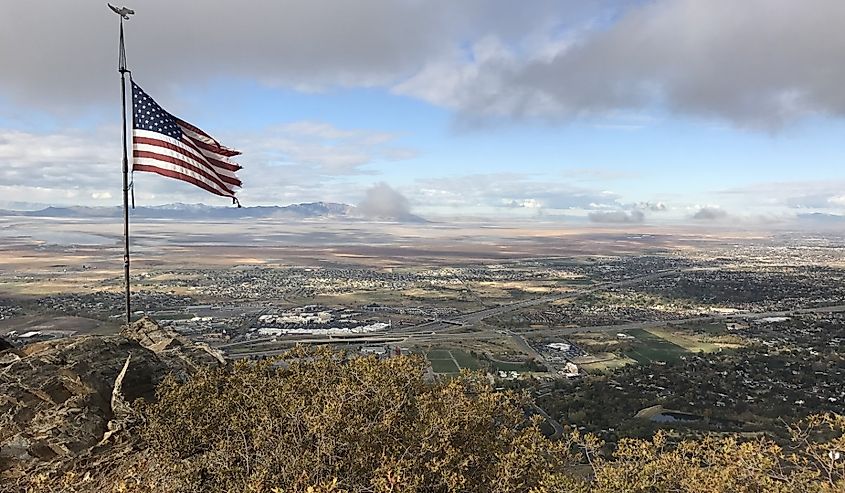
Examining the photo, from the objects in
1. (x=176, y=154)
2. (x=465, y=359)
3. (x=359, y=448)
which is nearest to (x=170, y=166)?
(x=176, y=154)

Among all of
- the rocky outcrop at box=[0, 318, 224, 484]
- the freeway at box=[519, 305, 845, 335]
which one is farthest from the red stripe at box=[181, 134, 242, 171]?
the freeway at box=[519, 305, 845, 335]

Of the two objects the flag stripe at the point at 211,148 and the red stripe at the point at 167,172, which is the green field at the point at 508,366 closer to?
the flag stripe at the point at 211,148

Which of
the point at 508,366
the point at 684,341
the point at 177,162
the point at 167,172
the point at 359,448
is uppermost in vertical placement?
the point at 177,162

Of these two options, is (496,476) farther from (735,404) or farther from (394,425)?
(735,404)

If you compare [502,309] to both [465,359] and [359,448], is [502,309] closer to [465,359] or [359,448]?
[465,359]

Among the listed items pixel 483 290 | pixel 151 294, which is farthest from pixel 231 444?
pixel 483 290

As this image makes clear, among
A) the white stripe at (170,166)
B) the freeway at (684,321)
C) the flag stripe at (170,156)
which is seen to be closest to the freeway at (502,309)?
the freeway at (684,321)
